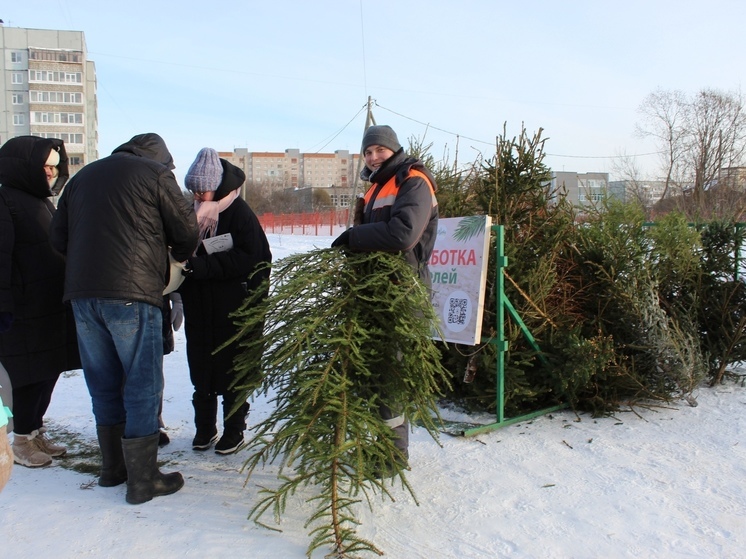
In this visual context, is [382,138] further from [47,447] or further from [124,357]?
[47,447]

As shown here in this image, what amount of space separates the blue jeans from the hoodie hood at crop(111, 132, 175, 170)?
2.75 feet

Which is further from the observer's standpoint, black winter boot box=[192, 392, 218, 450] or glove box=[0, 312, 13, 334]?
black winter boot box=[192, 392, 218, 450]

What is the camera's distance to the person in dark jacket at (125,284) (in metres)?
2.76

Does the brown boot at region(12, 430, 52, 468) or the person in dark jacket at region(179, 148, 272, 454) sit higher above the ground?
the person in dark jacket at region(179, 148, 272, 454)

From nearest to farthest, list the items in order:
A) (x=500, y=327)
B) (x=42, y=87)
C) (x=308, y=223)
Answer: (x=500, y=327)
(x=308, y=223)
(x=42, y=87)

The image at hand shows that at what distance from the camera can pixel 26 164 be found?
329 centimetres

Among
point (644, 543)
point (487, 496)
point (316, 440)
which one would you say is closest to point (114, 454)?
point (316, 440)

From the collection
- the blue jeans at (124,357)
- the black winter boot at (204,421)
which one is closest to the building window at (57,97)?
the black winter boot at (204,421)

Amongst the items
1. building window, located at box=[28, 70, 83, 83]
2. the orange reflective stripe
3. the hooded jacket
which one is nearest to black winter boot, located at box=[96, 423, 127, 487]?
the hooded jacket

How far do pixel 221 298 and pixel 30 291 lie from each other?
108 cm

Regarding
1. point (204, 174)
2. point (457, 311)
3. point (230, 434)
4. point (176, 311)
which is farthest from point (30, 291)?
point (457, 311)

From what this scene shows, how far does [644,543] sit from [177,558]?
1990 mm

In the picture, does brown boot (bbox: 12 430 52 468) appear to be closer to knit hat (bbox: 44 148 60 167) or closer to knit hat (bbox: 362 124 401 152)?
knit hat (bbox: 44 148 60 167)

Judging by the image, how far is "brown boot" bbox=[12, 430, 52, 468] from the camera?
10.9 ft
